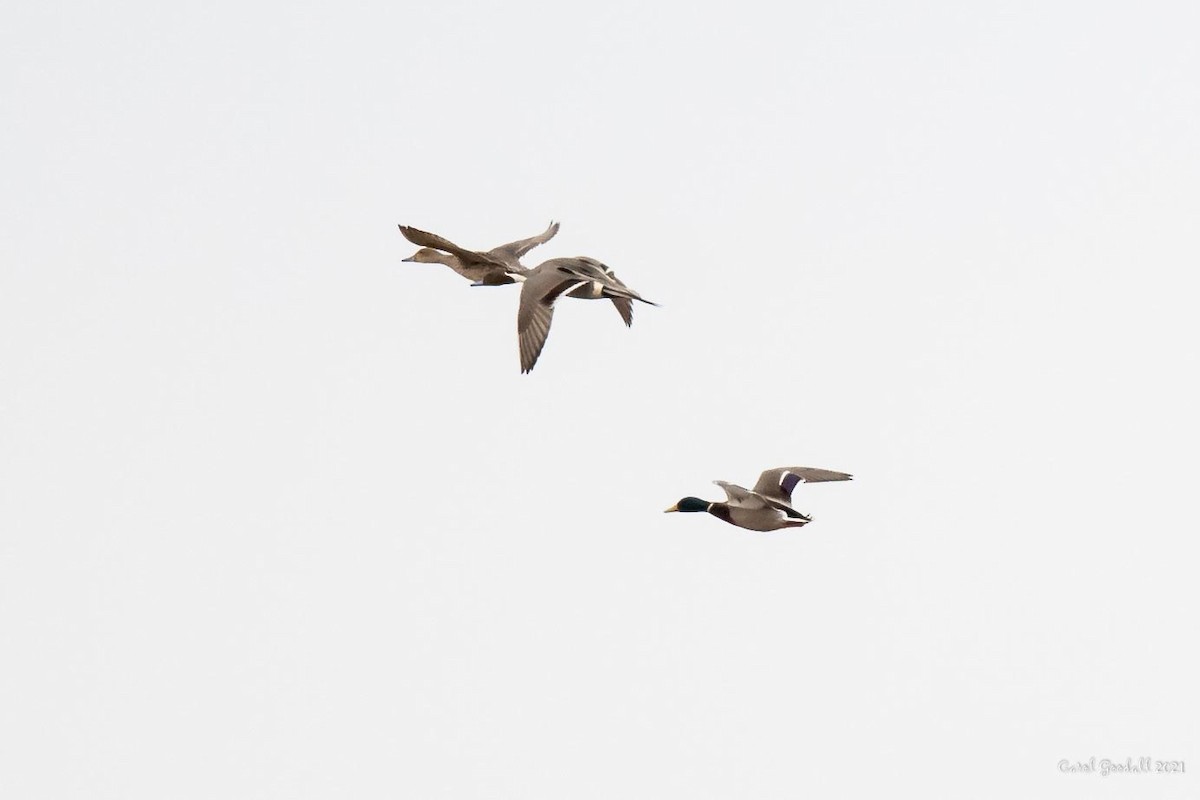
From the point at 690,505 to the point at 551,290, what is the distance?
3.61m

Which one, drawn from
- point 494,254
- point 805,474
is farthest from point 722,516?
point 494,254

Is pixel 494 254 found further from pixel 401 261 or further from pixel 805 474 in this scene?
pixel 805 474

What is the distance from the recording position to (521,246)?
1273 inches

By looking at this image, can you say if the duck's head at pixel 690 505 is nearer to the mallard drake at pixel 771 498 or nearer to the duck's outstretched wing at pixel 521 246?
the mallard drake at pixel 771 498

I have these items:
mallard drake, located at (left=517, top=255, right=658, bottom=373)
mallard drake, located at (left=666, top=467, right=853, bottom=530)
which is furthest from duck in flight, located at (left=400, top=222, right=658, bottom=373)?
mallard drake, located at (left=666, top=467, right=853, bottom=530)

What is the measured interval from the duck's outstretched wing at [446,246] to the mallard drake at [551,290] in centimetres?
141

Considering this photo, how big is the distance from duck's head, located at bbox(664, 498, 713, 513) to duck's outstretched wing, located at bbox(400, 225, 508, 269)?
16.4 feet

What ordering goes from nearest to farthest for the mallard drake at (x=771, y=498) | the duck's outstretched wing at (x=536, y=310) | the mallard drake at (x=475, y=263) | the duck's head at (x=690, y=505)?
the mallard drake at (x=771, y=498) → the duck's outstretched wing at (x=536, y=310) → the duck's head at (x=690, y=505) → the mallard drake at (x=475, y=263)

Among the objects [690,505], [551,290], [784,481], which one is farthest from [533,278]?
[784,481]

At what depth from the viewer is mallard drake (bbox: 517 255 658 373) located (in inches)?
1049

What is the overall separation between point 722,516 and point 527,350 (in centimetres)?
349

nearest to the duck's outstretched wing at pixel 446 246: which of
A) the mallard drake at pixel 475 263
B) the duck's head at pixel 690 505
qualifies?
the mallard drake at pixel 475 263

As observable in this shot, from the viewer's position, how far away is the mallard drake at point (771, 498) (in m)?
25.3

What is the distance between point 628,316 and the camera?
30.2 metres
